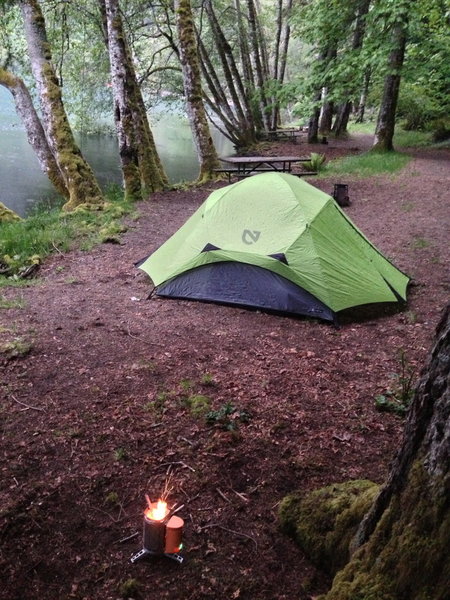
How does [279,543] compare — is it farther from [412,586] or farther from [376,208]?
[376,208]

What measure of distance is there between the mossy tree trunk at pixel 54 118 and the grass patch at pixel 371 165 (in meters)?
7.37

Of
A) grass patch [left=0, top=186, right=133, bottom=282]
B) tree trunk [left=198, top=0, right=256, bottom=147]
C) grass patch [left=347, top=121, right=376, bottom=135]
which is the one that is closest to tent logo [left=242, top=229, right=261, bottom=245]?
grass patch [left=0, top=186, right=133, bottom=282]

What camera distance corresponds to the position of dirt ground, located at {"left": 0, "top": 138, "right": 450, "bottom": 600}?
2.41 metres

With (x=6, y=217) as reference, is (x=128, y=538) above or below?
below

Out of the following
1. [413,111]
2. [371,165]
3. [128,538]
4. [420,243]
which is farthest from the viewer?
[413,111]

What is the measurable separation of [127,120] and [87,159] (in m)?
13.0

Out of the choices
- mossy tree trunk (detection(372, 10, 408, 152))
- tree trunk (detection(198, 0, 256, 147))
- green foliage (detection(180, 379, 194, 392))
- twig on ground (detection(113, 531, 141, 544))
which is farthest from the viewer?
tree trunk (detection(198, 0, 256, 147))

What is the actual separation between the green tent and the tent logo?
0.04ft

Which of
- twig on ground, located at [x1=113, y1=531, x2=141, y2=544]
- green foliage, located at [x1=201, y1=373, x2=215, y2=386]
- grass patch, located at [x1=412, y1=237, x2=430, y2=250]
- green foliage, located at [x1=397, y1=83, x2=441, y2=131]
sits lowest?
twig on ground, located at [x1=113, y1=531, x2=141, y2=544]

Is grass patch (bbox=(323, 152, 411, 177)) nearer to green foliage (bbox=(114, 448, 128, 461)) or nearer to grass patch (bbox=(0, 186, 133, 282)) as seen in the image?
grass patch (bbox=(0, 186, 133, 282))

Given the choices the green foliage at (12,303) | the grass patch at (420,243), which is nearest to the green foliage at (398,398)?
the grass patch at (420,243)

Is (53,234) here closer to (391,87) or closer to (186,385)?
(186,385)

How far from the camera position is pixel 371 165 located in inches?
576

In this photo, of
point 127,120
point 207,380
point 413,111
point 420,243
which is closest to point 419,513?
point 207,380
